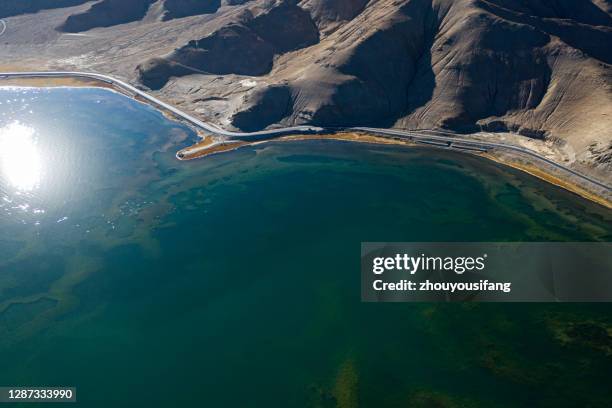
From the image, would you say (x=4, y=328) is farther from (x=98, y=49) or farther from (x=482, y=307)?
(x=98, y=49)

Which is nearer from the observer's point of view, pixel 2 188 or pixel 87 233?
pixel 87 233

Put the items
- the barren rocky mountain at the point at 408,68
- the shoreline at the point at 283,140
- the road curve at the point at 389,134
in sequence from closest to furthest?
the shoreline at the point at 283,140, the road curve at the point at 389,134, the barren rocky mountain at the point at 408,68

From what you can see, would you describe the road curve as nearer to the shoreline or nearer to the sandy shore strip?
the shoreline

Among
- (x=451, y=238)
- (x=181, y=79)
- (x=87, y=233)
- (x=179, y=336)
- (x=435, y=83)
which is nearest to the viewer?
(x=179, y=336)

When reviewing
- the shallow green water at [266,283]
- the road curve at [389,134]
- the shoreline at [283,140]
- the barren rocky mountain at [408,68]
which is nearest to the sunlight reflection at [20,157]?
the shallow green water at [266,283]

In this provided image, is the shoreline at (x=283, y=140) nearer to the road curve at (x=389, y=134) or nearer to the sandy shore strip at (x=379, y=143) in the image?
the sandy shore strip at (x=379, y=143)

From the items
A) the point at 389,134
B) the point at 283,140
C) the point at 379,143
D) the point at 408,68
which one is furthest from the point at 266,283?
the point at 408,68

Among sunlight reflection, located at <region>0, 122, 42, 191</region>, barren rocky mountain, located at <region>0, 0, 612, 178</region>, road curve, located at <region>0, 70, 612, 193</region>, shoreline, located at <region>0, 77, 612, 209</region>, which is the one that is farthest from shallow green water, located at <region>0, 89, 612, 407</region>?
barren rocky mountain, located at <region>0, 0, 612, 178</region>

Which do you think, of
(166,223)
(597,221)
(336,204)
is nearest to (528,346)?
(597,221)
